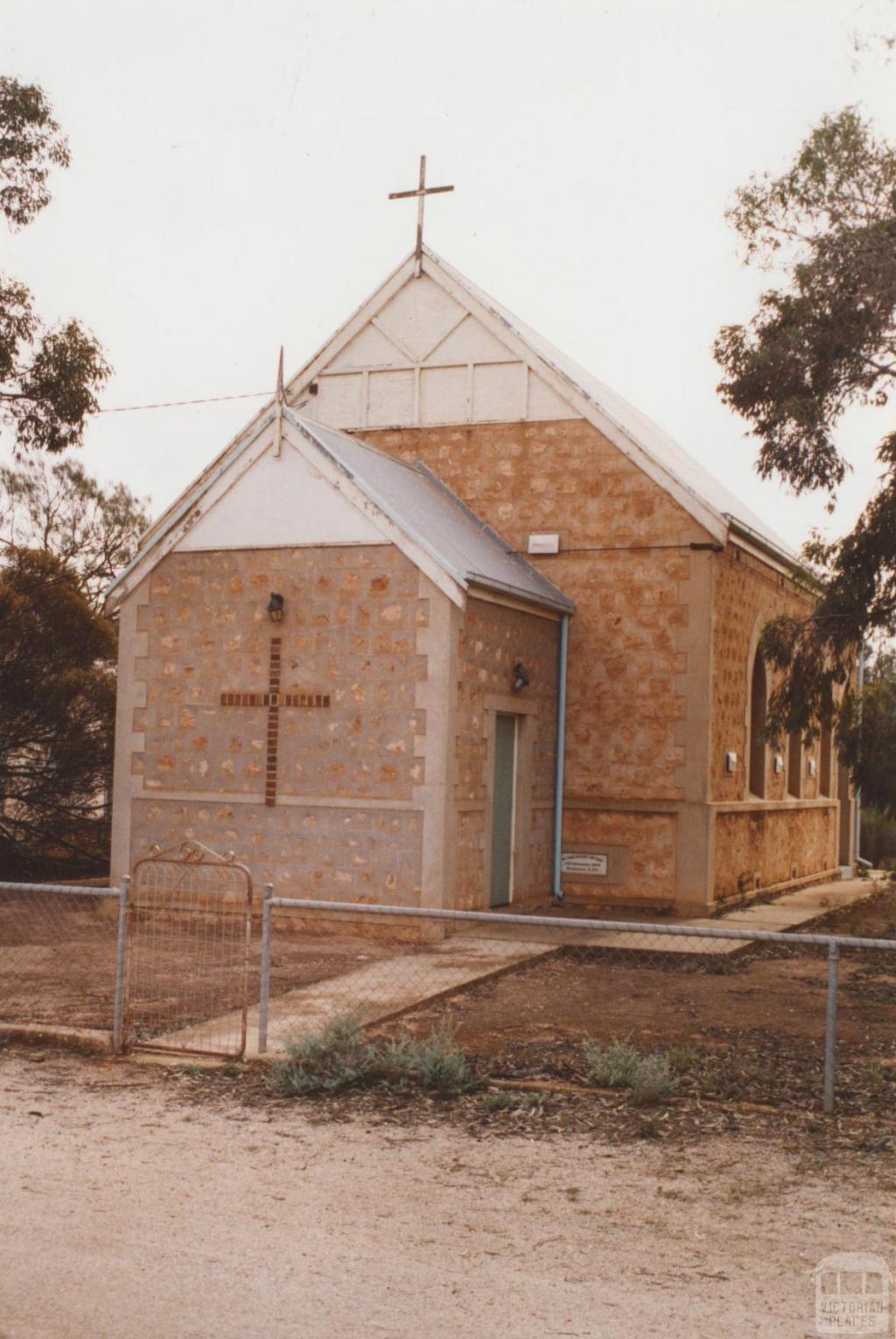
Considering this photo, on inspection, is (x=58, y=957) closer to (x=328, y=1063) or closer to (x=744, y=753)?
(x=328, y=1063)

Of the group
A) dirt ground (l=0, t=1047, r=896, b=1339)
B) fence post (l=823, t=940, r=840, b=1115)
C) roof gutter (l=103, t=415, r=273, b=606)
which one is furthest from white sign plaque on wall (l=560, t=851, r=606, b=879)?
dirt ground (l=0, t=1047, r=896, b=1339)

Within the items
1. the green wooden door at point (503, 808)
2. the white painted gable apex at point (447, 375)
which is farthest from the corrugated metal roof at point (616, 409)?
the green wooden door at point (503, 808)

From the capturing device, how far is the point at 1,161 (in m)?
18.3

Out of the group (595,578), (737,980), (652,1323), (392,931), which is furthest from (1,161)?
(652,1323)

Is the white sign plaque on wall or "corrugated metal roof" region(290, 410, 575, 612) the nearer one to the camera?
"corrugated metal roof" region(290, 410, 575, 612)

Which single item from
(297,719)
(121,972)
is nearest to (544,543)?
(297,719)

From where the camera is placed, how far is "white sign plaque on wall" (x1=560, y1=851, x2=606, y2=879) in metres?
18.1

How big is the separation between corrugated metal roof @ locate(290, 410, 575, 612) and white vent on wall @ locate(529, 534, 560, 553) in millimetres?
239

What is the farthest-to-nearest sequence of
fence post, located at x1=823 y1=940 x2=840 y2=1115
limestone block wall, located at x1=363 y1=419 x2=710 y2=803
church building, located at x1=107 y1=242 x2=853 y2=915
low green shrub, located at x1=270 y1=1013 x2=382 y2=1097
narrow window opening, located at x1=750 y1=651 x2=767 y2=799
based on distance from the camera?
narrow window opening, located at x1=750 y1=651 x2=767 y2=799
limestone block wall, located at x1=363 y1=419 x2=710 y2=803
church building, located at x1=107 y1=242 x2=853 y2=915
low green shrub, located at x1=270 y1=1013 x2=382 y2=1097
fence post, located at x1=823 y1=940 x2=840 y2=1115

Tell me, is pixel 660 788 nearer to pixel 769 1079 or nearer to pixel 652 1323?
pixel 769 1079

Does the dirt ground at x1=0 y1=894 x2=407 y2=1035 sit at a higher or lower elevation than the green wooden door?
lower

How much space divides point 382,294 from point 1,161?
524 cm

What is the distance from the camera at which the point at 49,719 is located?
21922 millimetres

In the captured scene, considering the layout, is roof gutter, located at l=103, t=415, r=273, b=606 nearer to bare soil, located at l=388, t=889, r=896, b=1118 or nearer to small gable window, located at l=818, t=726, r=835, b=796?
bare soil, located at l=388, t=889, r=896, b=1118
